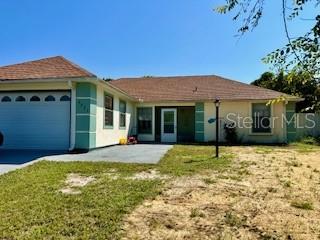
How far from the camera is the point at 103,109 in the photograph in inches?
554

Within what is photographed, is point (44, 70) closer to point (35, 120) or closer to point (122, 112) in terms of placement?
point (35, 120)

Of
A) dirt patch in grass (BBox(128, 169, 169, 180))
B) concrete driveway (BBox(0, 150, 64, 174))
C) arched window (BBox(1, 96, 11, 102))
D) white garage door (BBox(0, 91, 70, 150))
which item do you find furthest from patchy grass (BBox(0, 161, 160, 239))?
arched window (BBox(1, 96, 11, 102))

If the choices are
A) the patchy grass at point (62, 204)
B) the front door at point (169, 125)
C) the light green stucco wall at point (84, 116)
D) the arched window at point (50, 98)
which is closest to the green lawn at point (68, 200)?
the patchy grass at point (62, 204)

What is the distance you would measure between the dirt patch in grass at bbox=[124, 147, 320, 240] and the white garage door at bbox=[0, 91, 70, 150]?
6811mm

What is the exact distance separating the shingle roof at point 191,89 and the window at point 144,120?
0.83m

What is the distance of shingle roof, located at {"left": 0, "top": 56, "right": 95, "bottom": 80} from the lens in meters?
12.4

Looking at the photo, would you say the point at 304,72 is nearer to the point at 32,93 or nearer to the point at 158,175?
the point at 158,175

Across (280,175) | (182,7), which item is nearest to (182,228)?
(182,7)

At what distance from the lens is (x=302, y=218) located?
4.69 meters

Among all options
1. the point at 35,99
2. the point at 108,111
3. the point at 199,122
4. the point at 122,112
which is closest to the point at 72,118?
the point at 35,99

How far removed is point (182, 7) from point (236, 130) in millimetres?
15969

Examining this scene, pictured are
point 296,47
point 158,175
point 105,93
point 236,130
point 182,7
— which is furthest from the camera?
point 236,130

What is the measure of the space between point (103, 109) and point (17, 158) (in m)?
4.63

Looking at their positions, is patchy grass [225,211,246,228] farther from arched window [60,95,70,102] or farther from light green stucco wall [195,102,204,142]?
→ light green stucco wall [195,102,204,142]
